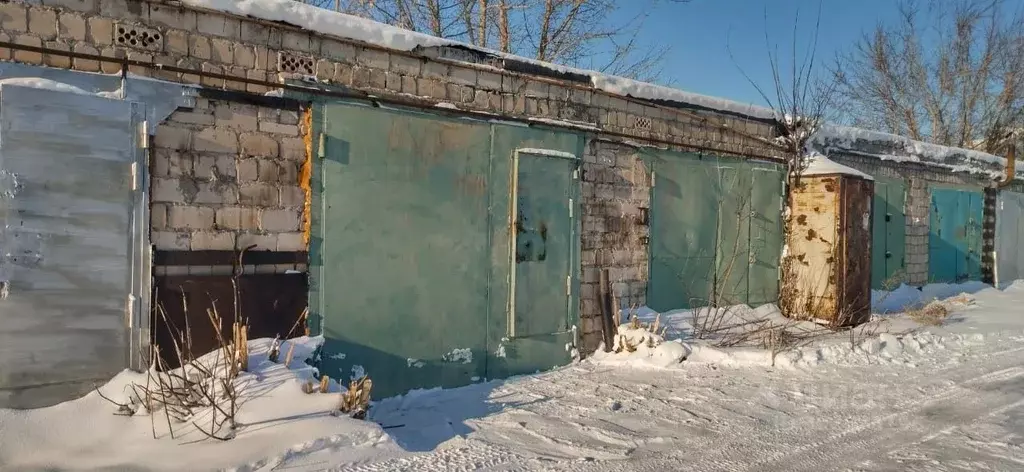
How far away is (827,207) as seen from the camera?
838cm

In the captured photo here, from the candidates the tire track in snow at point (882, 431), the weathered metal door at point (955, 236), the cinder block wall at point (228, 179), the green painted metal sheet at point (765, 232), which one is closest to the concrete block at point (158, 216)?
the cinder block wall at point (228, 179)

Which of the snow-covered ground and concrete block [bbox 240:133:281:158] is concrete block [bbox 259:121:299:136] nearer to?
concrete block [bbox 240:133:281:158]

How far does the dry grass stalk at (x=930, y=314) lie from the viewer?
8438 mm

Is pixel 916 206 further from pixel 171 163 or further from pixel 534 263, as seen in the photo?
pixel 171 163

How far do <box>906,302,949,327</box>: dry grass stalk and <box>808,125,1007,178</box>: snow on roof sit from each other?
2.52 meters

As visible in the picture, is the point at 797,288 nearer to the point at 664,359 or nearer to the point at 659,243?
the point at 659,243

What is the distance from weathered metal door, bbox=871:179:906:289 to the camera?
10.2m

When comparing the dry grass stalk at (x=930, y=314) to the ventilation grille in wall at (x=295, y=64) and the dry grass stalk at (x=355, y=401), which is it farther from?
the ventilation grille in wall at (x=295, y=64)

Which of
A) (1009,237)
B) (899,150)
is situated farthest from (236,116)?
(1009,237)

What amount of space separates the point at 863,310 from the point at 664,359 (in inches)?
146

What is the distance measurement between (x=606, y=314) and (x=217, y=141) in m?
4.19

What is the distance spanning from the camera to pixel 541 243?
20.9 ft

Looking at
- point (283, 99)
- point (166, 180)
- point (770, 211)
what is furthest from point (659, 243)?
point (166, 180)

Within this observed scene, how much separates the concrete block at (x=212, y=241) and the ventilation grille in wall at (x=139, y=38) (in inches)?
51.2
